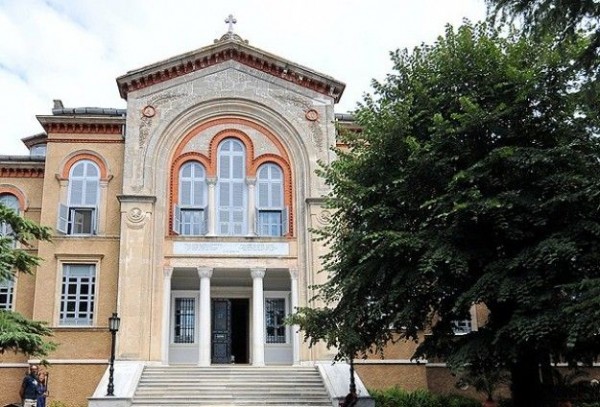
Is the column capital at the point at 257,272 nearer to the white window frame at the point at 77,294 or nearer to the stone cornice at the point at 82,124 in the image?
the white window frame at the point at 77,294

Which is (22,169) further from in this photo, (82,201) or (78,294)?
(78,294)

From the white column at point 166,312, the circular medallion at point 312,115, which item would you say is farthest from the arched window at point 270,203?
the white column at point 166,312

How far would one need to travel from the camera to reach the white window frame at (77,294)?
24.0 metres

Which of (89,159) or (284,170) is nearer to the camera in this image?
(89,159)

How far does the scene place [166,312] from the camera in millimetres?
23906

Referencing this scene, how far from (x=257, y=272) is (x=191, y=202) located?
3754mm

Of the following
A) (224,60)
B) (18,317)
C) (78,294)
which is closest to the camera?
(18,317)

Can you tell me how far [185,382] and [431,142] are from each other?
37.4ft

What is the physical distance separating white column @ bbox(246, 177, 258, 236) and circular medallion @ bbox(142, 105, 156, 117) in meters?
4.44

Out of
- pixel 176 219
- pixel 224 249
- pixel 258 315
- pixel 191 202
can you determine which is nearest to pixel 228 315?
pixel 258 315

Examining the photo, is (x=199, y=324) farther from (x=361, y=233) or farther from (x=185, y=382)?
(x=361, y=233)

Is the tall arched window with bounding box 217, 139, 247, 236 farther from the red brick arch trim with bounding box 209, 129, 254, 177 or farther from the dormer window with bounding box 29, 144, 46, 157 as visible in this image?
the dormer window with bounding box 29, 144, 46, 157

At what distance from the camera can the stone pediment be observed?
26.0m

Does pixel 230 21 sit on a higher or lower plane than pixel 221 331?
higher
